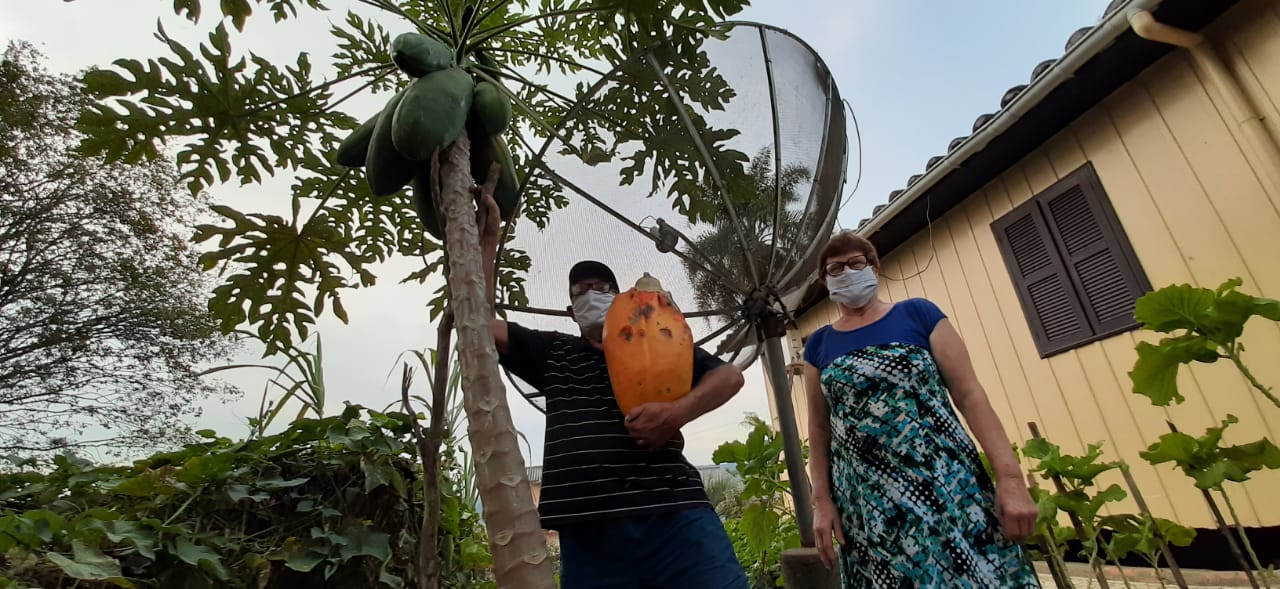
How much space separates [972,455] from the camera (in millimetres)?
1596

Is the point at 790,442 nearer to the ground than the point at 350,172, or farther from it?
nearer to the ground

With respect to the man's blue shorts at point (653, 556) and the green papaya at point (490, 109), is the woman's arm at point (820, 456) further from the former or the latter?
the green papaya at point (490, 109)

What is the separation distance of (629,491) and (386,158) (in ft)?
3.27

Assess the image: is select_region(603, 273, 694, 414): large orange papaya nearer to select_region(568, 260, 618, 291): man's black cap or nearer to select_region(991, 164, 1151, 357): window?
select_region(568, 260, 618, 291): man's black cap

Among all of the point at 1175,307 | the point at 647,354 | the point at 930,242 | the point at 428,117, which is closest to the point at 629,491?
the point at 647,354

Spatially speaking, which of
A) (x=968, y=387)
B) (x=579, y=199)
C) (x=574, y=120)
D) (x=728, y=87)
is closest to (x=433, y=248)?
(x=579, y=199)

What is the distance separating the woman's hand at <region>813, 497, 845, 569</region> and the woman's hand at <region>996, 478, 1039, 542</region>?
1.47ft

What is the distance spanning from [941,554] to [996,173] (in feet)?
12.1

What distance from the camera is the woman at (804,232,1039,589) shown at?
4.83 feet

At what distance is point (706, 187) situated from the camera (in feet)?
6.33

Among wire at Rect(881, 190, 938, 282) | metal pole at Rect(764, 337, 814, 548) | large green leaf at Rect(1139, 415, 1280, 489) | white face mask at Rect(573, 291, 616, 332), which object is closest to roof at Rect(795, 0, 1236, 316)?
wire at Rect(881, 190, 938, 282)

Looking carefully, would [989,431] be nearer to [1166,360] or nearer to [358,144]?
[1166,360]

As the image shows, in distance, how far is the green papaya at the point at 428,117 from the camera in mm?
1202

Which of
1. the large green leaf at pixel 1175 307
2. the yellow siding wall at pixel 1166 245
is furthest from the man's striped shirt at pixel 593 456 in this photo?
the yellow siding wall at pixel 1166 245
